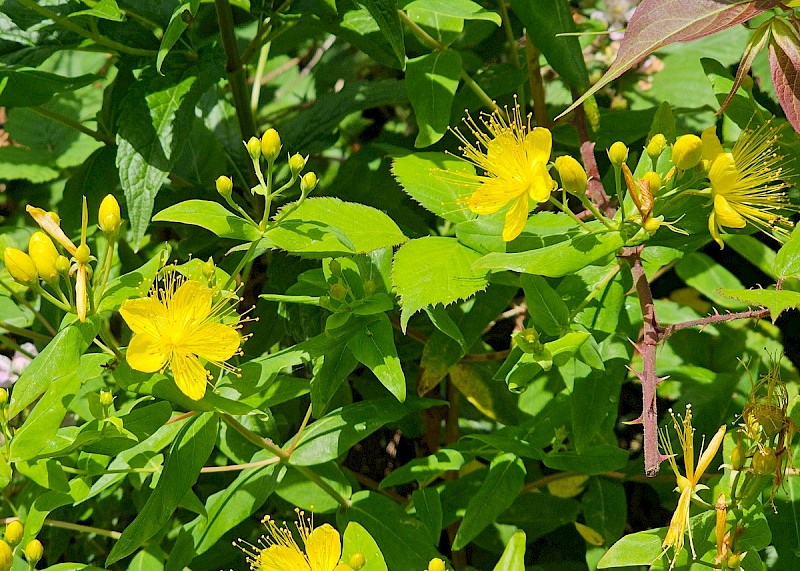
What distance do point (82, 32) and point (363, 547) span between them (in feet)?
2.61

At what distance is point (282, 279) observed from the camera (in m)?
1.25

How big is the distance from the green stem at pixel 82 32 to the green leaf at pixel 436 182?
1.40 ft

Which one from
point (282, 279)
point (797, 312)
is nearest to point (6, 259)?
point (282, 279)

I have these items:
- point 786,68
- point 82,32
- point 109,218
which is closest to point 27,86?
point 82,32

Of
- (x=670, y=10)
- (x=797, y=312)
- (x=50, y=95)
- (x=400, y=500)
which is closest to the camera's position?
(x=670, y=10)

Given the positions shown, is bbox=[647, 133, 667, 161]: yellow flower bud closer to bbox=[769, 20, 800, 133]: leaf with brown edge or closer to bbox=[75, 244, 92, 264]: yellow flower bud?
bbox=[769, 20, 800, 133]: leaf with brown edge

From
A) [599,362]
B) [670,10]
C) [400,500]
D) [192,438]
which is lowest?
[400,500]

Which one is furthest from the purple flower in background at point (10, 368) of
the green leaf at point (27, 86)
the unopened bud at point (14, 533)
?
the unopened bud at point (14, 533)

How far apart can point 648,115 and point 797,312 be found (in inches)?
18.9

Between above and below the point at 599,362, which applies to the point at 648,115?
above

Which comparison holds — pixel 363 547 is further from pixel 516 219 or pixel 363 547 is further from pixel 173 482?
pixel 516 219

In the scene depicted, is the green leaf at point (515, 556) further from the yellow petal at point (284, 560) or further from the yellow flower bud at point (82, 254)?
the yellow flower bud at point (82, 254)

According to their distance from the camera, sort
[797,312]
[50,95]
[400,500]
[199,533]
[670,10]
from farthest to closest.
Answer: [797,312] < [400,500] < [50,95] < [199,533] < [670,10]

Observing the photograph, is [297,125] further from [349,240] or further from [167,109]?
[349,240]
